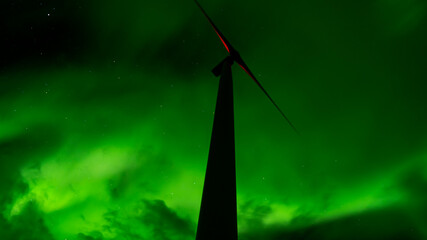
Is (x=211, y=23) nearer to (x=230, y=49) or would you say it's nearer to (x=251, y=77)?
(x=230, y=49)

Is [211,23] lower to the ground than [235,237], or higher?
higher

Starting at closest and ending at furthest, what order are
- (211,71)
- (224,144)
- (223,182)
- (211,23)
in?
(223,182) → (224,144) → (211,23) → (211,71)

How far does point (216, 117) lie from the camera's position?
1385 cm

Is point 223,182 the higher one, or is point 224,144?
point 224,144

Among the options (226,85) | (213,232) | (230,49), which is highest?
(230,49)

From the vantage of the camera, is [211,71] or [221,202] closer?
[221,202]

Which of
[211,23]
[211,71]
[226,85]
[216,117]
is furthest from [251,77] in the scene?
[216,117]

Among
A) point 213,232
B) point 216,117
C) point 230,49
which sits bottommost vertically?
point 213,232

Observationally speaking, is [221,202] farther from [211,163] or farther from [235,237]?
[211,163]

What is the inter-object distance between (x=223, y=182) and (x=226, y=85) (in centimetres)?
780

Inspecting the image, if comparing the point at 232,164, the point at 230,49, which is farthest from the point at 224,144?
the point at 230,49

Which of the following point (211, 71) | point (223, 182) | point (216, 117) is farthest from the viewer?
point (211, 71)

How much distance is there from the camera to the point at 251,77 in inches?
1155

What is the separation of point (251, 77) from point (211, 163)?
19852 mm
